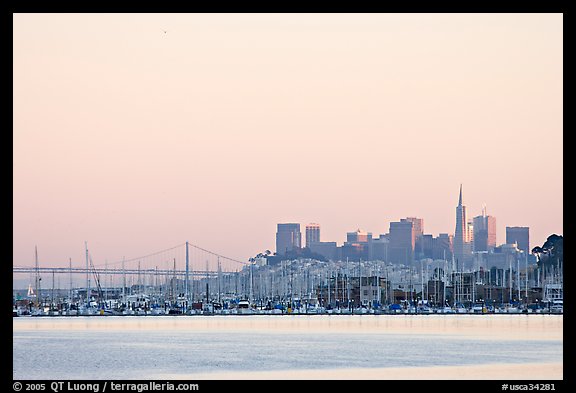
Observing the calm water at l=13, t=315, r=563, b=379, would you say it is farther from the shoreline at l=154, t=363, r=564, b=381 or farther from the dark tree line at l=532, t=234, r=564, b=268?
the dark tree line at l=532, t=234, r=564, b=268

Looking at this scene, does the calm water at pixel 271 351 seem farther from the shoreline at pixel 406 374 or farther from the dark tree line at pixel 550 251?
the dark tree line at pixel 550 251

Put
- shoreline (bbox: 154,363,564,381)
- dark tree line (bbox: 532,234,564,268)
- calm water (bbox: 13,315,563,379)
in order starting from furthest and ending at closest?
dark tree line (bbox: 532,234,564,268) < calm water (bbox: 13,315,563,379) < shoreline (bbox: 154,363,564,381)

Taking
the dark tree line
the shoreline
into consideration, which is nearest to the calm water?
the shoreline

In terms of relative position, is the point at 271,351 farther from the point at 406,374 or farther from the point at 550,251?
the point at 550,251

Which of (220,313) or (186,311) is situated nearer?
(186,311)

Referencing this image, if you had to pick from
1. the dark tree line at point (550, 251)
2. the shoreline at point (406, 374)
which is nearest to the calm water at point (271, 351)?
the shoreline at point (406, 374)
